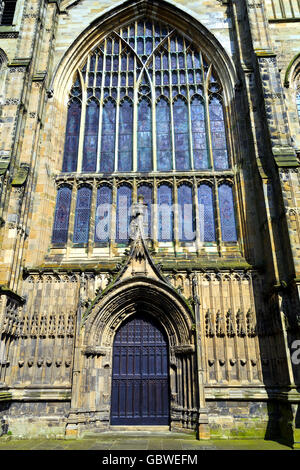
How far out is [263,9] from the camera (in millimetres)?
14383

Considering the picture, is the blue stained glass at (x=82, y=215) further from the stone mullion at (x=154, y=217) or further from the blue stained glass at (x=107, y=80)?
the blue stained glass at (x=107, y=80)

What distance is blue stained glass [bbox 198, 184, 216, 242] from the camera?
41.8ft

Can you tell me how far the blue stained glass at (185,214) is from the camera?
502 inches

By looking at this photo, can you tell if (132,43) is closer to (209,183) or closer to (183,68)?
(183,68)

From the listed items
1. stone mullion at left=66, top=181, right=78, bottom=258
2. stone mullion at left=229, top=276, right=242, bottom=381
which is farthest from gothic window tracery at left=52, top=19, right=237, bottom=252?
stone mullion at left=229, top=276, right=242, bottom=381

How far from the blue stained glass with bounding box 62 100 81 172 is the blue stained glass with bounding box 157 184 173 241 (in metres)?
3.61

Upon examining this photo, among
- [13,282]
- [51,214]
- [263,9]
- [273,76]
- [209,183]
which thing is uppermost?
[263,9]

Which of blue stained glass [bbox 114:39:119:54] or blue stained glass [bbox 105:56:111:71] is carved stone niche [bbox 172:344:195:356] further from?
blue stained glass [bbox 114:39:119:54]

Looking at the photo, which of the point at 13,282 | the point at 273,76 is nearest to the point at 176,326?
the point at 13,282

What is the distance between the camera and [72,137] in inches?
574

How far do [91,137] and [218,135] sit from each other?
5.16 metres

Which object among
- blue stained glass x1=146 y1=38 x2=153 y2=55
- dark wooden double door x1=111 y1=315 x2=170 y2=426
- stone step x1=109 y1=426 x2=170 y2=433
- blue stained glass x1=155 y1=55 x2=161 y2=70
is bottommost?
stone step x1=109 y1=426 x2=170 y2=433

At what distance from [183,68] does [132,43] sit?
2732 mm

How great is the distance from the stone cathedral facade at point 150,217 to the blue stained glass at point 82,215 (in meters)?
0.07
